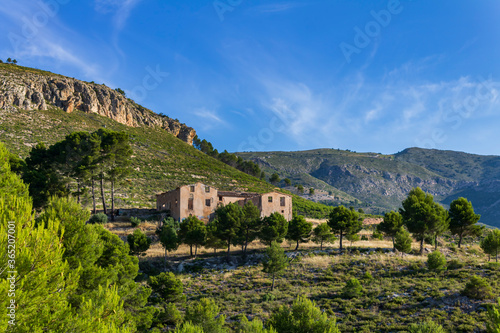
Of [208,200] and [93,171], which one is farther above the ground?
[93,171]

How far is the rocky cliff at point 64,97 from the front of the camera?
76000 millimetres

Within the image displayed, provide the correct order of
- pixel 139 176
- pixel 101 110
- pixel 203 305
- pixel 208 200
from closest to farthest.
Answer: pixel 203 305
pixel 208 200
pixel 139 176
pixel 101 110

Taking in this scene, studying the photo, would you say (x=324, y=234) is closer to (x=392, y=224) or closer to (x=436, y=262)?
(x=392, y=224)

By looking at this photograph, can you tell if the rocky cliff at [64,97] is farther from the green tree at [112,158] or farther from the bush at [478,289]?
the bush at [478,289]

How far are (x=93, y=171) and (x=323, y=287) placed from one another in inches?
1330

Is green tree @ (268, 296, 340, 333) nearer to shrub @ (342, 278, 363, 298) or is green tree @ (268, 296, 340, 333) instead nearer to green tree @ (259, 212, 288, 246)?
shrub @ (342, 278, 363, 298)

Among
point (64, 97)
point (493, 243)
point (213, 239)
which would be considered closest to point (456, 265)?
point (493, 243)

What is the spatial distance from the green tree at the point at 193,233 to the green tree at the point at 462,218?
38.8 m

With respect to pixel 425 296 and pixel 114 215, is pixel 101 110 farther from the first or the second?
pixel 425 296

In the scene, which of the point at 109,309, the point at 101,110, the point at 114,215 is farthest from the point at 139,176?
the point at 109,309

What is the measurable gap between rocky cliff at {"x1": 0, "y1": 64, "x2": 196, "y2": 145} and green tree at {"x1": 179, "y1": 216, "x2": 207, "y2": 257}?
65813mm

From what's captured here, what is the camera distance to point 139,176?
66062mm

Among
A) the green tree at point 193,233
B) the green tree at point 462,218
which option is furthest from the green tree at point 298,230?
the green tree at point 462,218

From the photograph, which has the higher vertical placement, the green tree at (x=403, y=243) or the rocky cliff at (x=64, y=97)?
the rocky cliff at (x=64, y=97)
